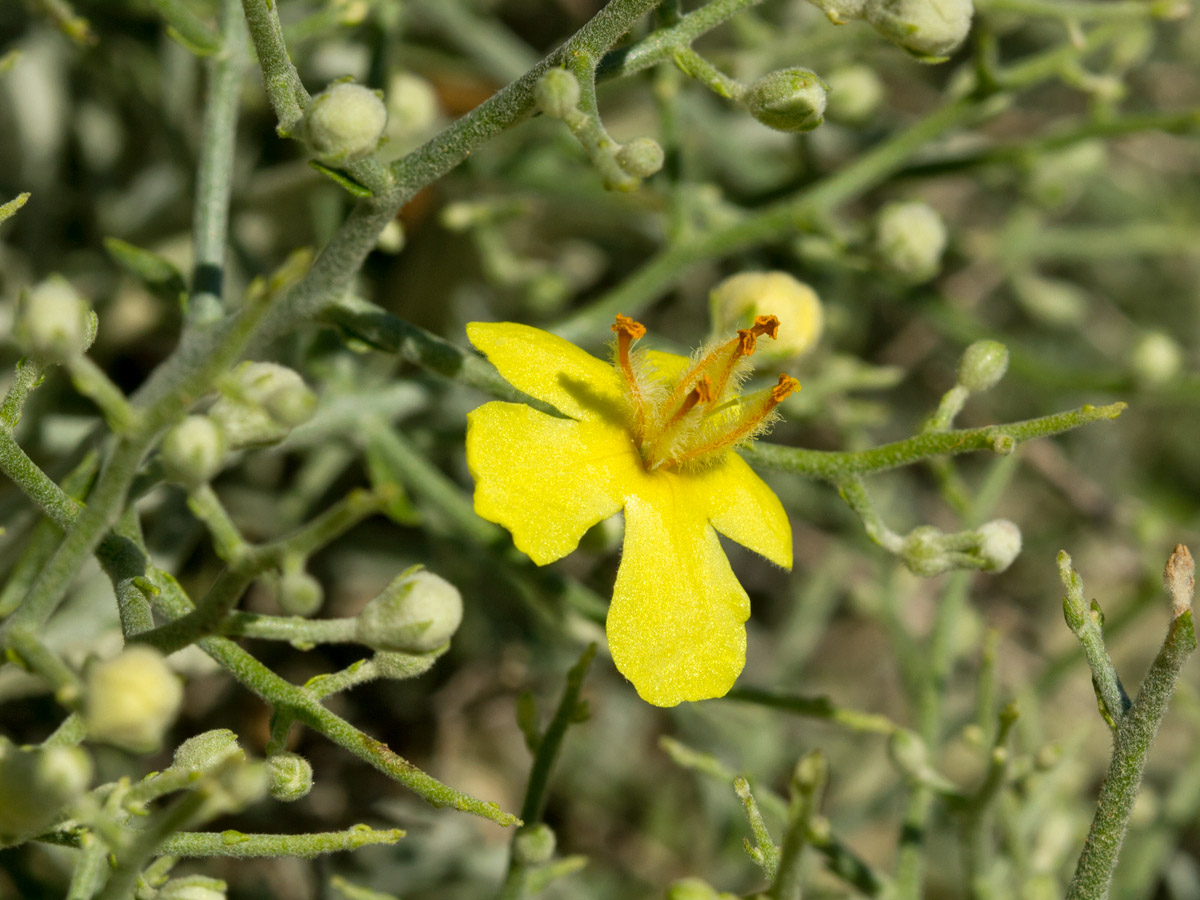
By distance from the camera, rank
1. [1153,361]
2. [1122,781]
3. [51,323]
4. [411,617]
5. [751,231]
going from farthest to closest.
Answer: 1. [1153,361]
2. [751,231]
3. [1122,781]
4. [411,617]
5. [51,323]

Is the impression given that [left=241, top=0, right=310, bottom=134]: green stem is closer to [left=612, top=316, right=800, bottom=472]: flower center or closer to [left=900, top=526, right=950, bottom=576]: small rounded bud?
[left=612, top=316, right=800, bottom=472]: flower center

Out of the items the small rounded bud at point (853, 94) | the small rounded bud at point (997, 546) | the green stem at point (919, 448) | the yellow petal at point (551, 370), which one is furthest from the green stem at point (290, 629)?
the small rounded bud at point (853, 94)

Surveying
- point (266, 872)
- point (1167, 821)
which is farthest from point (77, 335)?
point (1167, 821)

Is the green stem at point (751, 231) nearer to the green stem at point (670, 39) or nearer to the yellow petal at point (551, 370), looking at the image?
the yellow petal at point (551, 370)

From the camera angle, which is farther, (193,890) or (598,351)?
(598,351)

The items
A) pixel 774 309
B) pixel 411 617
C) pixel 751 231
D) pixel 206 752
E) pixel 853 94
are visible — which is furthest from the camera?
pixel 853 94

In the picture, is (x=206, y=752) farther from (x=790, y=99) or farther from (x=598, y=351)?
(x=598, y=351)

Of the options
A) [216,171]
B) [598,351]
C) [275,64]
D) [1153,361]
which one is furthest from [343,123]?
[1153,361]

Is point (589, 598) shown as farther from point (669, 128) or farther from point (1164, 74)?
point (1164, 74)
